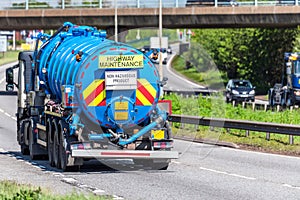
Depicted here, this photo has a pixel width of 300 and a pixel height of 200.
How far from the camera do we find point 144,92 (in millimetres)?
19141

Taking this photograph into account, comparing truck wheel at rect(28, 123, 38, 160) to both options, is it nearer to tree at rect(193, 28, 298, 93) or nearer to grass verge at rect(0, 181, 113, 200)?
grass verge at rect(0, 181, 113, 200)

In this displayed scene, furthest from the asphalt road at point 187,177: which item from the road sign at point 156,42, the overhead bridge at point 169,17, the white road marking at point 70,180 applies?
the overhead bridge at point 169,17

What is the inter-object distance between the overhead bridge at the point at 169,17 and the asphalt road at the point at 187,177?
36893mm

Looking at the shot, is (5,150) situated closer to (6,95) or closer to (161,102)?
(161,102)

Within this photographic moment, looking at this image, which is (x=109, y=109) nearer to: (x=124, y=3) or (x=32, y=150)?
(x=32, y=150)

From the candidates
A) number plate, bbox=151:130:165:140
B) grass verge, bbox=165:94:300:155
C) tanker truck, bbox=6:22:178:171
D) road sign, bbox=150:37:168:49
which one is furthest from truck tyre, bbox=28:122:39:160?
road sign, bbox=150:37:168:49

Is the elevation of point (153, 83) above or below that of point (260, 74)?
above

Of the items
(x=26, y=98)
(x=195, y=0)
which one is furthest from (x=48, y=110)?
→ (x=195, y=0)

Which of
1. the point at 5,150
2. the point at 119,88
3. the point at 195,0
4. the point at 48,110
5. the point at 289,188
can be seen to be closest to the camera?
the point at 289,188

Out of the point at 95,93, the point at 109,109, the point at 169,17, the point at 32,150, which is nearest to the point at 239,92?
the point at 169,17

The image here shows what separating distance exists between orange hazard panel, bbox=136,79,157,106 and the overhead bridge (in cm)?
4115

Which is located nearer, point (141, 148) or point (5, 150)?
point (141, 148)

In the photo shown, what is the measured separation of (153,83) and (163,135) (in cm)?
112

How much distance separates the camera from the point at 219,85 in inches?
777
